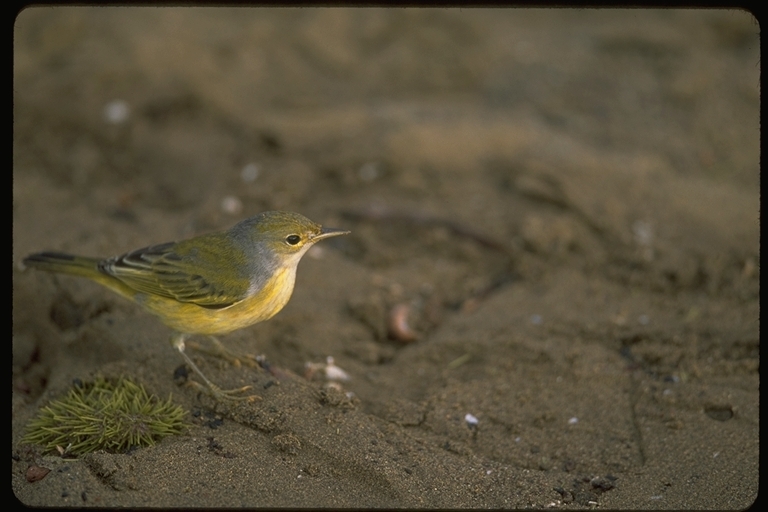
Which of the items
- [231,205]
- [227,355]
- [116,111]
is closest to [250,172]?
[231,205]

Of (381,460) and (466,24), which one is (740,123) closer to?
(466,24)

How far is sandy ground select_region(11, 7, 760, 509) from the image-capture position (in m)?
4.64

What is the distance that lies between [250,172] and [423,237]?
194 centimetres

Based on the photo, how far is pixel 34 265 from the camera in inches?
217

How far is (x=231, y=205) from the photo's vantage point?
7.44 meters

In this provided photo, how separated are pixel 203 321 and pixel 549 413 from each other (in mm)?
2380

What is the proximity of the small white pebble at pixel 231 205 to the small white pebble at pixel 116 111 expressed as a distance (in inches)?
69.8

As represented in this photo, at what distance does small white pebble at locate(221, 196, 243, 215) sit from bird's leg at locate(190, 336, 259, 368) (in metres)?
2.02

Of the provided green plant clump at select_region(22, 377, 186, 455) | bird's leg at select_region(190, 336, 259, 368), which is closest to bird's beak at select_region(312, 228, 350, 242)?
bird's leg at select_region(190, 336, 259, 368)

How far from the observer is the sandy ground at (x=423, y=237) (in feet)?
15.2

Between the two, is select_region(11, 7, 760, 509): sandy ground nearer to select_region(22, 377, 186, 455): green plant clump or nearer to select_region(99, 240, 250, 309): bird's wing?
select_region(22, 377, 186, 455): green plant clump

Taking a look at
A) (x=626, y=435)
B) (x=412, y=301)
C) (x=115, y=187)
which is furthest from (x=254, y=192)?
(x=626, y=435)

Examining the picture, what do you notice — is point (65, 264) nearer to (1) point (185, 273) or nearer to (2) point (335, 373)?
(1) point (185, 273)

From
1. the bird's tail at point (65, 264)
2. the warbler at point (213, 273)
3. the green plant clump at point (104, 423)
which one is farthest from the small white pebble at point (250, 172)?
the green plant clump at point (104, 423)
